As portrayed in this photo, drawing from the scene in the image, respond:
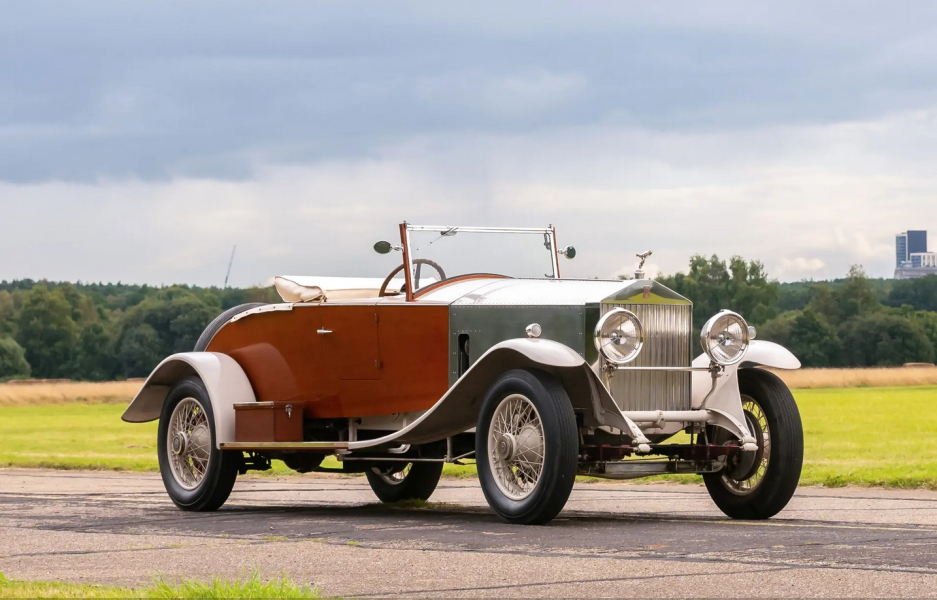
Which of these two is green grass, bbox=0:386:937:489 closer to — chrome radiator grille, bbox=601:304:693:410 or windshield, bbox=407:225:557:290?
windshield, bbox=407:225:557:290

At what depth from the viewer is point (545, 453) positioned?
8875mm

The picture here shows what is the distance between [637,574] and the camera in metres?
6.37

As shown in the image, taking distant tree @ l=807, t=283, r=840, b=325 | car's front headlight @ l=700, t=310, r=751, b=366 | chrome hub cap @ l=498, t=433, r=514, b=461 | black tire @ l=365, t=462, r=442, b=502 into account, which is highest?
distant tree @ l=807, t=283, r=840, b=325

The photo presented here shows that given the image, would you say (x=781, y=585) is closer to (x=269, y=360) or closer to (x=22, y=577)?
(x=22, y=577)

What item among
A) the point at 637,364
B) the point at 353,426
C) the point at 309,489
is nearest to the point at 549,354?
the point at 637,364

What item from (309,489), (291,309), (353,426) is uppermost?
(291,309)

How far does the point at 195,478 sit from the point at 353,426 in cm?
161

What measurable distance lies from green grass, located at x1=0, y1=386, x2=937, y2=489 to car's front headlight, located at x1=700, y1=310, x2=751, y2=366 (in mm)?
4819

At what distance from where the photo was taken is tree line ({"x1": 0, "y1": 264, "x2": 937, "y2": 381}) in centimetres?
Answer: 8788

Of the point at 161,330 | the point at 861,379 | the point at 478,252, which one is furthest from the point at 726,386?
the point at 161,330

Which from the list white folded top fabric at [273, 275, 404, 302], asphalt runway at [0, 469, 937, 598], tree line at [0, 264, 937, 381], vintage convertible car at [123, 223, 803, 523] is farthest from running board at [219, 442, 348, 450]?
tree line at [0, 264, 937, 381]

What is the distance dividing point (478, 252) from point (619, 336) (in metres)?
2.32

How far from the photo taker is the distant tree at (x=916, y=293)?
11619 centimetres

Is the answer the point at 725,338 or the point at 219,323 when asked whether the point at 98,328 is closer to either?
the point at 219,323
